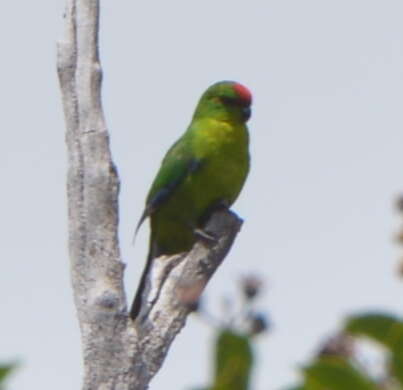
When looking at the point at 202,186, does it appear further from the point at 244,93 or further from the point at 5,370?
the point at 5,370

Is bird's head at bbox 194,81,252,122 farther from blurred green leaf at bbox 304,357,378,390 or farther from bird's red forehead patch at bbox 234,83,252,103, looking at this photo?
blurred green leaf at bbox 304,357,378,390

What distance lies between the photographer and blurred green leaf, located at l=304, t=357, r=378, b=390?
0.75m

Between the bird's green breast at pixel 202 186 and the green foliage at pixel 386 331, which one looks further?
the bird's green breast at pixel 202 186

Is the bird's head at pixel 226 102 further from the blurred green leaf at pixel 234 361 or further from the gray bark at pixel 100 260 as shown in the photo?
the blurred green leaf at pixel 234 361

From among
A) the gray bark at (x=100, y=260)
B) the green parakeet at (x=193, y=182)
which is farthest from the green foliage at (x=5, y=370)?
the green parakeet at (x=193, y=182)

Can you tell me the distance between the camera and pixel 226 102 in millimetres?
5707

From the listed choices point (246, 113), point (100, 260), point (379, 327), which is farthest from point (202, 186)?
point (379, 327)

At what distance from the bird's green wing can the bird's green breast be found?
18 mm

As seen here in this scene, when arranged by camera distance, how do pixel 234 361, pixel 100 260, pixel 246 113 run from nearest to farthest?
pixel 234 361
pixel 100 260
pixel 246 113

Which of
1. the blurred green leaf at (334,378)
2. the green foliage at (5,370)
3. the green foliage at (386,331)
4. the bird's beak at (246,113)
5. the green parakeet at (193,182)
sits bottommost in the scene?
the green parakeet at (193,182)

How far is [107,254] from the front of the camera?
3.57m

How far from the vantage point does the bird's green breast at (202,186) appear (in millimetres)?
5105

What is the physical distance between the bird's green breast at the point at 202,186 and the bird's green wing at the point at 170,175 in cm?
2

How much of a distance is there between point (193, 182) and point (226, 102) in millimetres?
712
